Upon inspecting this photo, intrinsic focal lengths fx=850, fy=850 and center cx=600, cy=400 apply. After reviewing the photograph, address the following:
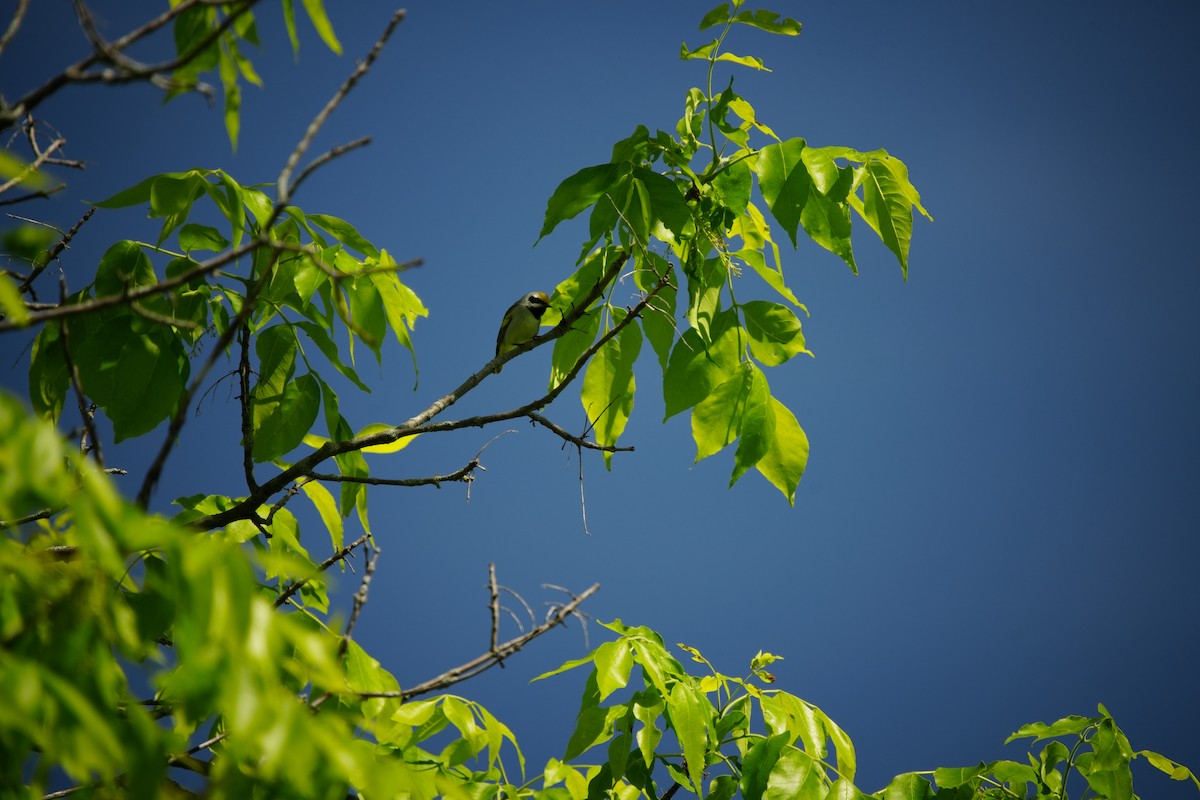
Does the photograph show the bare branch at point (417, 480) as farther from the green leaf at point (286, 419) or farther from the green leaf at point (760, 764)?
the green leaf at point (760, 764)

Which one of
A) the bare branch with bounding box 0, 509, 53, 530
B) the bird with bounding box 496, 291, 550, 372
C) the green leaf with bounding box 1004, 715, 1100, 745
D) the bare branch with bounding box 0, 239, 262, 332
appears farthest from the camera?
the bird with bounding box 496, 291, 550, 372

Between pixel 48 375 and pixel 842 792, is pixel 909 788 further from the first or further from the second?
pixel 48 375

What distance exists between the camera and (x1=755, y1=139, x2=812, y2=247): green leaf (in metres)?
2.38

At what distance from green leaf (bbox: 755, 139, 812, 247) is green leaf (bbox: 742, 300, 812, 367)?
288mm

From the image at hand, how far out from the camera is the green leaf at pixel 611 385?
267 centimetres

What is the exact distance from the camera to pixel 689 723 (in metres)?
2.54

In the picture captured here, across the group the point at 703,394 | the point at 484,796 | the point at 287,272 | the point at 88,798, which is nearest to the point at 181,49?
the point at 287,272

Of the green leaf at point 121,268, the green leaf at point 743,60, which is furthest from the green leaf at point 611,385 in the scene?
the green leaf at point 121,268

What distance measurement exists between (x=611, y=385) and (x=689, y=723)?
3.46 ft

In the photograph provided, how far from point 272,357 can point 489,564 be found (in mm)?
1064

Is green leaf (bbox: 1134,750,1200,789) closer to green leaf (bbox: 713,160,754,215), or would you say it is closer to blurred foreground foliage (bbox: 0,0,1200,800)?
blurred foreground foliage (bbox: 0,0,1200,800)

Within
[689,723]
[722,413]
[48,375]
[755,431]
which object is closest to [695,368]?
[722,413]

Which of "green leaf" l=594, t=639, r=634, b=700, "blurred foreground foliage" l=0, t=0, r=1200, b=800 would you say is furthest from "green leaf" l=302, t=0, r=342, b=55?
"green leaf" l=594, t=639, r=634, b=700

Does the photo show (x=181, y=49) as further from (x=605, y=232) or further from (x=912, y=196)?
(x=912, y=196)
